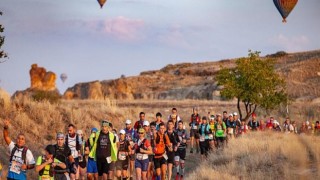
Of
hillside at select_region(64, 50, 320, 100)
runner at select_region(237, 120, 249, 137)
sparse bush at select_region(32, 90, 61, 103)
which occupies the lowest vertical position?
runner at select_region(237, 120, 249, 137)

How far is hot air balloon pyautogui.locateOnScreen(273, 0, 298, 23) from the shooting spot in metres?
46.8

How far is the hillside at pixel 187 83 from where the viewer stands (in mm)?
90312

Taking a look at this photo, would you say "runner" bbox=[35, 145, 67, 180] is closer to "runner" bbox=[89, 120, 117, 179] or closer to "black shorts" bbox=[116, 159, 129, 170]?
"runner" bbox=[89, 120, 117, 179]

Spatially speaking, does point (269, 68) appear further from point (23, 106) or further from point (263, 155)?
point (263, 155)

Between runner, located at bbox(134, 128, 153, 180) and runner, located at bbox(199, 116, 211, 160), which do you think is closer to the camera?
runner, located at bbox(134, 128, 153, 180)

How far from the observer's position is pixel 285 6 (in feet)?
155

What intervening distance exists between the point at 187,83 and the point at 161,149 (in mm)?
98039

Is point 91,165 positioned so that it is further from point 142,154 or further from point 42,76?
point 42,76

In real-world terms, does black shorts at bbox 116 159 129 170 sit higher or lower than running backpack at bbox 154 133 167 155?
lower

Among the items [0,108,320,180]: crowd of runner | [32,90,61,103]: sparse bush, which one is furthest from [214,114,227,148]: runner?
[32,90,61,103]: sparse bush

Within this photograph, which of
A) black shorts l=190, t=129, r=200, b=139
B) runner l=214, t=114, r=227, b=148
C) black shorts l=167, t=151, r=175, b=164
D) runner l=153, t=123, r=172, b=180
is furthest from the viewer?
black shorts l=190, t=129, r=200, b=139

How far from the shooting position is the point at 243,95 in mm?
43312

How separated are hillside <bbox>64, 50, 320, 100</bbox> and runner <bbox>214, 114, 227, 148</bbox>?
162 feet

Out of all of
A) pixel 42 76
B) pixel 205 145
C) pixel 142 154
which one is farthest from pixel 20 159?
pixel 42 76
